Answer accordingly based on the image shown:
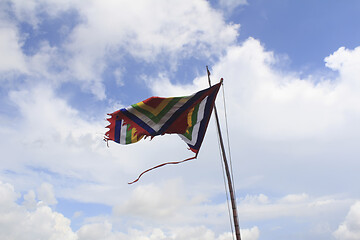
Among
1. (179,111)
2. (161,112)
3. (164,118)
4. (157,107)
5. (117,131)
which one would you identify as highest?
(157,107)

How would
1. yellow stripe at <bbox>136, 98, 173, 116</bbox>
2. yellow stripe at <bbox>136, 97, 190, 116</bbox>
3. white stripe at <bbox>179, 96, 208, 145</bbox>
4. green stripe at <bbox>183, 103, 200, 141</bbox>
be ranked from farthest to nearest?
yellow stripe at <bbox>136, 98, 173, 116</bbox>
yellow stripe at <bbox>136, 97, 190, 116</bbox>
green stripe at <bbox>183, 103, 200, 141</bbox>
white stripe at <bbox>179, 96, 208, 145</bbox>

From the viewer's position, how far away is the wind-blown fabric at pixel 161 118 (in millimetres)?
24625

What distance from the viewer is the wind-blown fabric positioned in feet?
80.8

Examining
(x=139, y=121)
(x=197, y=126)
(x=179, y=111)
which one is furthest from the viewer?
(x=139, y=121)

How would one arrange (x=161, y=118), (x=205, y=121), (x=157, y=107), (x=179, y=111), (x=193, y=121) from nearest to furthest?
(x=205, y=121) < (x=193, y=121) < (x=179, y=111) < (x=161, y=118) < (x=157, y=107)

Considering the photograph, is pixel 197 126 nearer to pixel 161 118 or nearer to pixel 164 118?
pixel 164 118

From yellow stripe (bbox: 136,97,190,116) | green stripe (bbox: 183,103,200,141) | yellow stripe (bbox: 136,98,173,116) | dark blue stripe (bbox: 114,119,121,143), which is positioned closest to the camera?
green stripe (bbox: 183,103,200,141)

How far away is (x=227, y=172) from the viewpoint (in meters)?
23.4

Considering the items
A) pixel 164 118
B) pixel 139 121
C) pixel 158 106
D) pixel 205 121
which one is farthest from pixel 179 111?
pixel 139 121

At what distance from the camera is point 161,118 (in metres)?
25.1

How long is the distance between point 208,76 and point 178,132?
4694 mm

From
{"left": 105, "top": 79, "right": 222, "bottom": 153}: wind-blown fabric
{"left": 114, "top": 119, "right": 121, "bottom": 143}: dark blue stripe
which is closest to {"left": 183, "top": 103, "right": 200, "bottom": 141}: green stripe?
{"left": 105, "top": 79, "right": 222, "bottom": 153}: wind-blown fabric

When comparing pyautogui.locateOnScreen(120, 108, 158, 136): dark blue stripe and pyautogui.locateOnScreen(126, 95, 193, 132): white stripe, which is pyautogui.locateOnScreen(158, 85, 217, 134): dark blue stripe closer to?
pyautogui.locateOnScreen(126, 95, 193, 132): white stripe

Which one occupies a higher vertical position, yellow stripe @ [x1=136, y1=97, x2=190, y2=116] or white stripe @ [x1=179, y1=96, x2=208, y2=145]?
yellow stripe @ [x1=136, y1=97, x2=190, y2=116]
